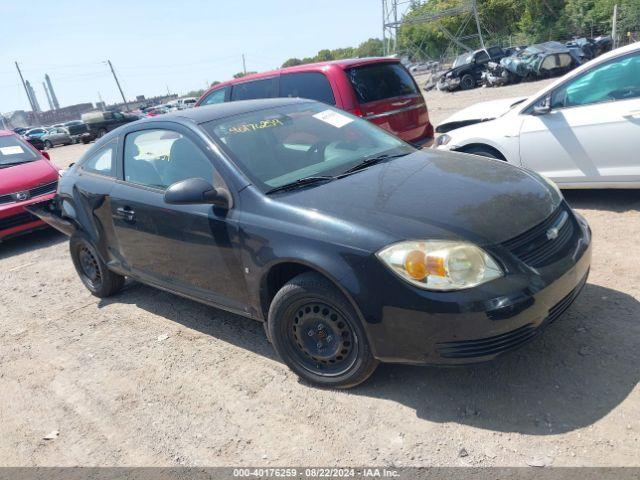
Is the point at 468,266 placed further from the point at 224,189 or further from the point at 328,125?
the point at 328,125

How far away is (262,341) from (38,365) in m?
1.75

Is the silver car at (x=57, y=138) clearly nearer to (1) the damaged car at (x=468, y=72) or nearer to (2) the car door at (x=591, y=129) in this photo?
(1) the damaged car at (x=468, y=72)

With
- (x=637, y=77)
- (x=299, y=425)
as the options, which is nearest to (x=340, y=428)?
(x=299, y=425)

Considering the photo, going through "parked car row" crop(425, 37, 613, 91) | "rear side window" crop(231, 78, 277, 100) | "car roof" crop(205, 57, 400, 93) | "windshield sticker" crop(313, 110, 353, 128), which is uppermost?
"car roof" crop(205, 57, 400, 93)

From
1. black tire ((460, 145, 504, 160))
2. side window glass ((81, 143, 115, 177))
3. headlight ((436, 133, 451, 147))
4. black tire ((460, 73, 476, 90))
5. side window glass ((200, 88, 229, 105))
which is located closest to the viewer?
side window glass ((81, 143, 115, 177))

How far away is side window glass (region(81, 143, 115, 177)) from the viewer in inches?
175

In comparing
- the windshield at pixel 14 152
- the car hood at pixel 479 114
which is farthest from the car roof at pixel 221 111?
the windshield at pixel 14 152

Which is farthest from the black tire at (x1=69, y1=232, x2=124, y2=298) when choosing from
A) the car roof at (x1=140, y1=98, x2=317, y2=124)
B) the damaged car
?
the damaged car

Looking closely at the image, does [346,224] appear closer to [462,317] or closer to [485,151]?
[462,317]

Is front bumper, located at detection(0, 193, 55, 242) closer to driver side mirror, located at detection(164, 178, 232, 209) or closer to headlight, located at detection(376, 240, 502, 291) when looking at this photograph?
driver side mirror, located at detection(164, 178, 232, 209)

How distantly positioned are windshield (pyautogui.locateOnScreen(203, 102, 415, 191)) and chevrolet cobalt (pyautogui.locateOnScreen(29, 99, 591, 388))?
14 millimetres

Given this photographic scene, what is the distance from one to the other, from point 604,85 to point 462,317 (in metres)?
3.72

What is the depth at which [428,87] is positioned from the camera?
2981 centimetres

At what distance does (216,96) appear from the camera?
8.41m
